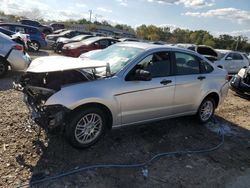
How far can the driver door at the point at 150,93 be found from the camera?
4906mm

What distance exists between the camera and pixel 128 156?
4.71 meters

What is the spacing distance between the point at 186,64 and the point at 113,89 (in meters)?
2.04

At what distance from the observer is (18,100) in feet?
22.2

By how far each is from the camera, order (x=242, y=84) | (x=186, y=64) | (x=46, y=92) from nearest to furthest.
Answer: (x=46, y=92) < (x=186, y=64) < (x=242, y=84)

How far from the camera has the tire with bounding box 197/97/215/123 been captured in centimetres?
648

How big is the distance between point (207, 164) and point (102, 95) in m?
2.05

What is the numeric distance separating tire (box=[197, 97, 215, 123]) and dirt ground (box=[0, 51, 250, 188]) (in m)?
0.22

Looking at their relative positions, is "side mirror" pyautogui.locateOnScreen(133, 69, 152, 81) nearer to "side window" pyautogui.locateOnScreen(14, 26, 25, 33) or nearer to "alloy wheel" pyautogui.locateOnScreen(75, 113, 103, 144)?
"alloy wheel" pyautogui.locateOnScreen(75, 113, 103, 144)

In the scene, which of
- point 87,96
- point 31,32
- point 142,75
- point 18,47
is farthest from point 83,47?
point 87,96

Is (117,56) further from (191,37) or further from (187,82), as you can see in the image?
(191,37)

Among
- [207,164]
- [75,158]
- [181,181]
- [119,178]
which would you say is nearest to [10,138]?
[75,158]

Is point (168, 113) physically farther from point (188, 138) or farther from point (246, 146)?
point (246, 146)

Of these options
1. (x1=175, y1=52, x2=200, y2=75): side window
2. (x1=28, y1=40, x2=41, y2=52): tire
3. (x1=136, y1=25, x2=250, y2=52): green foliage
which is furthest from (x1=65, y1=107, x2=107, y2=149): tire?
(x1=136, y1=25, x2=250, y2=52): green foliage

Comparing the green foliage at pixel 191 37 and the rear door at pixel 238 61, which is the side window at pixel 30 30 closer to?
the rear door at pixel 238 61
